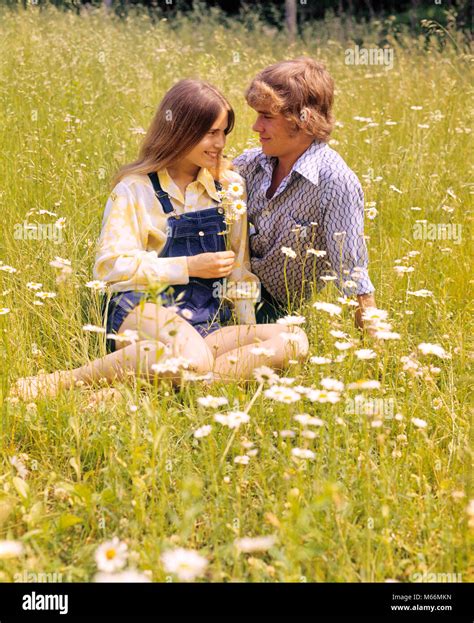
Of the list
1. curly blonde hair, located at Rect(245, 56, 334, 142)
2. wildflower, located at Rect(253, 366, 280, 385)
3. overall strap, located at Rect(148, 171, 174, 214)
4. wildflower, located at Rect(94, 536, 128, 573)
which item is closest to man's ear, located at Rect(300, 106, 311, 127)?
curly blonde hair, located at Rect(245, 56, 334, 142)

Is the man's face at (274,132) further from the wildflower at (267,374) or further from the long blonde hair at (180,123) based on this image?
the wildflower at (267,374)

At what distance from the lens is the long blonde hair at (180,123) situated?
3.00 meters

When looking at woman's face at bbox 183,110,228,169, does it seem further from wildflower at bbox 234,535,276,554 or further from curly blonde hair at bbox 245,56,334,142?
wildflower at bbox 234,535,276,554

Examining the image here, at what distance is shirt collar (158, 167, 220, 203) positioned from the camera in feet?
10.1

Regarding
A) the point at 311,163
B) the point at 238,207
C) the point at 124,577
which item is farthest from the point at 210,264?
the point at 124,577

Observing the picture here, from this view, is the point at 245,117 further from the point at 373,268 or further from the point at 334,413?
the point at 334,413

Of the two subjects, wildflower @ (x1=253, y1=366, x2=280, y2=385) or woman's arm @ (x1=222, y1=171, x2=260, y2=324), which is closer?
Result: wildflower @ (x1=253, y1=366, x2=280, y2=385)

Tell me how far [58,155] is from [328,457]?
253 cm

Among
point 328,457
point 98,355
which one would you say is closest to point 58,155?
point 98,355

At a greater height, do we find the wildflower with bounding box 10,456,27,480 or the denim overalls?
the denim overalls

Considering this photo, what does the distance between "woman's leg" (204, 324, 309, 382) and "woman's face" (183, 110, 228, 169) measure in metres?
0.65

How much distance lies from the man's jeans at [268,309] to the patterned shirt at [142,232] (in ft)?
0.69

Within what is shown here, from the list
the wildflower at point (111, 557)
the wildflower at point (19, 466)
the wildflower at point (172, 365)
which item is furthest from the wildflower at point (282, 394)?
the wildflower at point (19, 466)

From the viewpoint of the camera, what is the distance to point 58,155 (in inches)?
159
